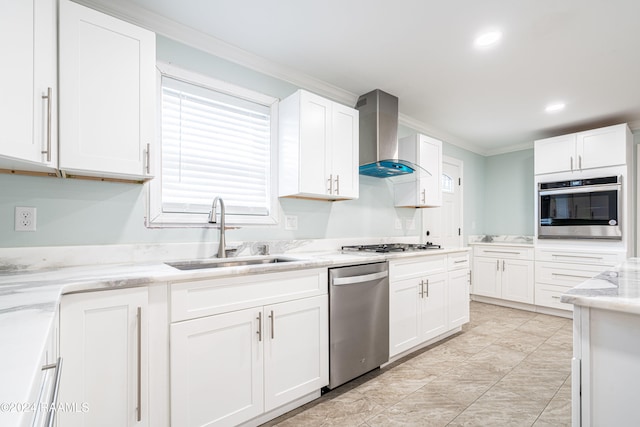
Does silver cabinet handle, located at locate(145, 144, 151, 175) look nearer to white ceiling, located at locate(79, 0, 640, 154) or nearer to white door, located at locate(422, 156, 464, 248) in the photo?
white ceiling, located at locate(79, 0, 640, 154)

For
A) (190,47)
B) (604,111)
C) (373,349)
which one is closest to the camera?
(190,47)

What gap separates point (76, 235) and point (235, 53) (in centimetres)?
165

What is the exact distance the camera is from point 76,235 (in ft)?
5.64

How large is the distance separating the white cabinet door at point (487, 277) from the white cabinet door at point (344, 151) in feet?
9.96

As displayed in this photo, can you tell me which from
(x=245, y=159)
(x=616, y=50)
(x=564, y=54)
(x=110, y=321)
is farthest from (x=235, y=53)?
(x=616, y=50)

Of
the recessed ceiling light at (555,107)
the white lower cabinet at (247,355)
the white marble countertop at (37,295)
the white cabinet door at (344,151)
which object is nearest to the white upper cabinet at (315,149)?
the white cabinet door at (344,151)

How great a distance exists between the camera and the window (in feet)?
6.85

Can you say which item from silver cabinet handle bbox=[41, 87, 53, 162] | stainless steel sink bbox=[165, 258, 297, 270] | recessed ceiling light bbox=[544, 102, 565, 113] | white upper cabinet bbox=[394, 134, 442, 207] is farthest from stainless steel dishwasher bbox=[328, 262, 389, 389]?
recessed ceiling light bbox=[544, 102, 565, 113]

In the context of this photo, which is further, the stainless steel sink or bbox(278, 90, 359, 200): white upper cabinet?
bbox(278, 90, 359, 200): white upper cabinet

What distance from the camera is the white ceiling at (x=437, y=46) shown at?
1.90m

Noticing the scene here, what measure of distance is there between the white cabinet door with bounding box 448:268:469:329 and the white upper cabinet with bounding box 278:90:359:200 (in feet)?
4.73

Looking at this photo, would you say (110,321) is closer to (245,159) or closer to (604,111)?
(245,159)

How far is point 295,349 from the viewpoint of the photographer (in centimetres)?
187

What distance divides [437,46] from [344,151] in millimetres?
1053
